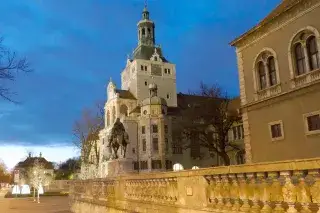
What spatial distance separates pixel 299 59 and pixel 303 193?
20.3 meters

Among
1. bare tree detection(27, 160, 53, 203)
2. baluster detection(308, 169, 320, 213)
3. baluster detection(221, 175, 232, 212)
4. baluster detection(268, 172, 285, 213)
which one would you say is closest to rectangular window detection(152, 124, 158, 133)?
bare tree detection(27, 160, 53, 203)

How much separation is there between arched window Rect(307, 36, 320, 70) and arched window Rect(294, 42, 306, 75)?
19.7 inches

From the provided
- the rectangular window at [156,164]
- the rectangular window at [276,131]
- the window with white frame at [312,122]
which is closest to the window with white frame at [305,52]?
the window with white frame at [312,122]

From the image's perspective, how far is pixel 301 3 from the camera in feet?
73.3

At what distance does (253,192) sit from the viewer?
5727 mm

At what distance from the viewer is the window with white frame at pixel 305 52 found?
21.7 m

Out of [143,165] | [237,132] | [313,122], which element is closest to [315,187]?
[313,122]

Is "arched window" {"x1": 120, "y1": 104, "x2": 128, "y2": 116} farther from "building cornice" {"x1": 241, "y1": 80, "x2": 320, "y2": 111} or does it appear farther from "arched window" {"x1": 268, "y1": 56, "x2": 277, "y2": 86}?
"arched window" {"x1": 268, "y1": 56, "x2": 277, "y2": 86}

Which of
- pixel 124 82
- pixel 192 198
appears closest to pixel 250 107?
pixel 192 198

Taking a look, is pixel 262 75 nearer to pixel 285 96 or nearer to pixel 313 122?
pixel 285 96

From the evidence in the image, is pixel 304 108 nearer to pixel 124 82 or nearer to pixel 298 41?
pixel 298 41

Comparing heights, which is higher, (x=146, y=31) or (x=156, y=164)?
(x=146, y=31)

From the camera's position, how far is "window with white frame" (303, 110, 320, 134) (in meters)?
21.1

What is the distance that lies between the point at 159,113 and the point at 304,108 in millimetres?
45782
